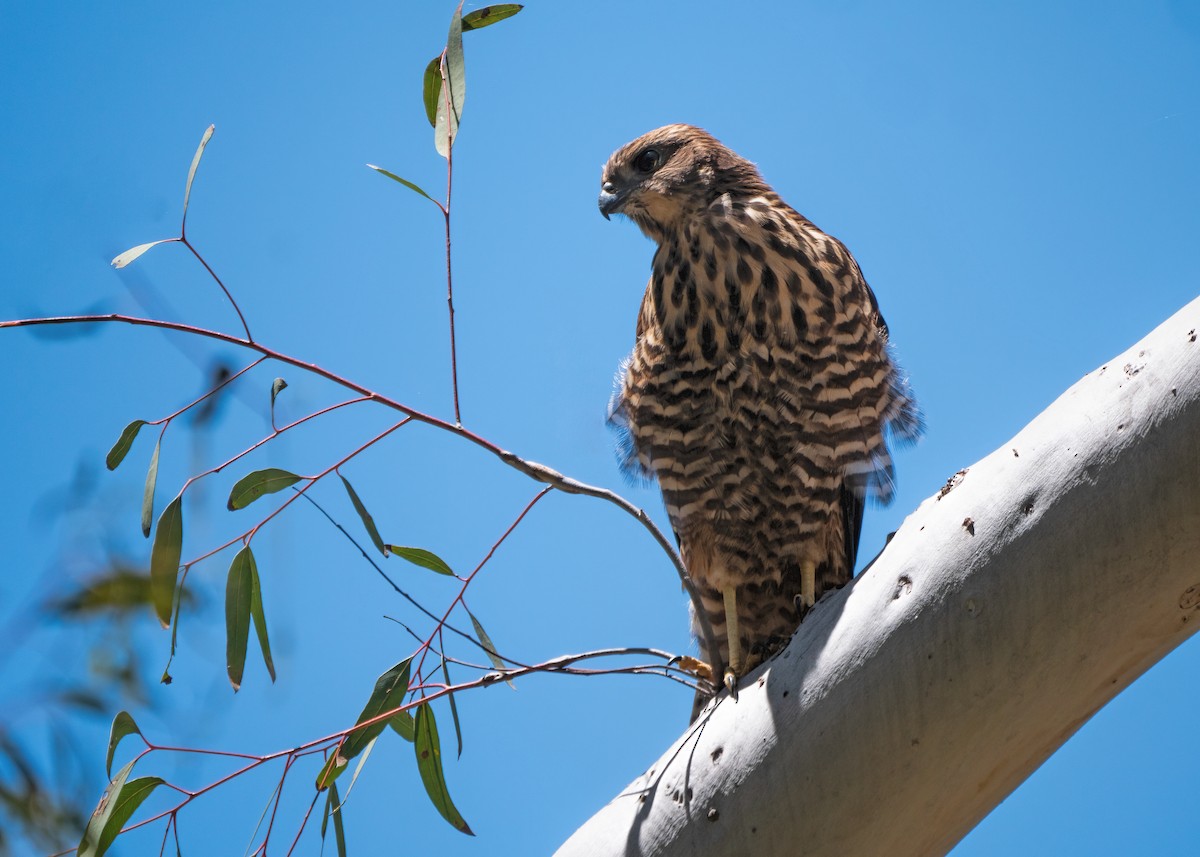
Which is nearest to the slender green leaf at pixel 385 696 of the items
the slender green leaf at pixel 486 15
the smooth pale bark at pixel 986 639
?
the smooth pale bark at pixel 986 639

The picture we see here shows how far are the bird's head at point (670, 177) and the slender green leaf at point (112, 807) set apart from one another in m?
1.48

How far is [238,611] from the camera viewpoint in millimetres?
1619

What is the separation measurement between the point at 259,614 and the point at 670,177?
128 cm

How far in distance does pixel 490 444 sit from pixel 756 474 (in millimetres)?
917

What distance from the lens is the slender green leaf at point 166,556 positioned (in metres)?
1.54

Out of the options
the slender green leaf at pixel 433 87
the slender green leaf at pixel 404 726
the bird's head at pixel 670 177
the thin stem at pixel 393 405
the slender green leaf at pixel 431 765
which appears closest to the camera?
the thin stem at pixel 393 405

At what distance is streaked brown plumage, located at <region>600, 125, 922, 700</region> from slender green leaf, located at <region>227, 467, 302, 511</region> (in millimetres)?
877

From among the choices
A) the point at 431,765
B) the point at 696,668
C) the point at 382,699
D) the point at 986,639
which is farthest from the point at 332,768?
the point at 986,639

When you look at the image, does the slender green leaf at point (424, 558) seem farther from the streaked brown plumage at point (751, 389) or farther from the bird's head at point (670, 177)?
the bird's head at point (670, 177)

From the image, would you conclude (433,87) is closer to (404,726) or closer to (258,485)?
A: (258,485)

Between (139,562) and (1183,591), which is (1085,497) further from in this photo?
(139,562)

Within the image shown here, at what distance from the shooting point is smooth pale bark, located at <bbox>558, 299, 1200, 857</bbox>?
4.34 feet

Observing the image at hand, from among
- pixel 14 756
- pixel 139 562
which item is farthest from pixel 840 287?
pixel 14 756

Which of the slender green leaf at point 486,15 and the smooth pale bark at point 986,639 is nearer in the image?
the smooth pale bark at point 986,639
